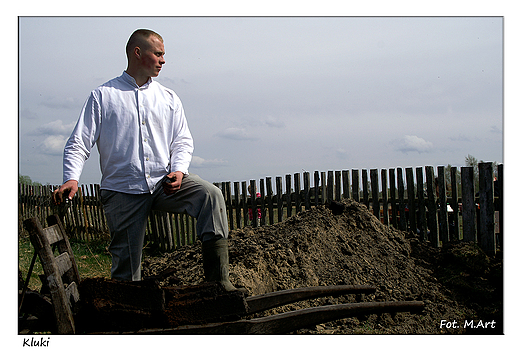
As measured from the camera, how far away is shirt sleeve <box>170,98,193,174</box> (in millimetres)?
3006

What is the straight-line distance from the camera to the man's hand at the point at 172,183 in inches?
111

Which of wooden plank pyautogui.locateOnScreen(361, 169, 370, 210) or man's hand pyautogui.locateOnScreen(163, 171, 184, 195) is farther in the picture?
wooden plank pyautogui.locateOnScreen(361, 169, 370, 210)

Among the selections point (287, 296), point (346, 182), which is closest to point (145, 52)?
point (287, 296)

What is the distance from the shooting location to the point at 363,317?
3.62m

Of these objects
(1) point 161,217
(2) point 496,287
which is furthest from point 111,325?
(1) point 161,217

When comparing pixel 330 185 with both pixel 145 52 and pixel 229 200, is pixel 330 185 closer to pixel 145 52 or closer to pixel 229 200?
pixel 229 200

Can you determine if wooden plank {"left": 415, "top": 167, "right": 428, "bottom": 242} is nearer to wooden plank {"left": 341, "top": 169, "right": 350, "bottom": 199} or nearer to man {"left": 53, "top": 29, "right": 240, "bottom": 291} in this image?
wooden plank {"left": 341, "top": 169, "right": 350, "bottom": 199}

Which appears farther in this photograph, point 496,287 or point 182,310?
point 496,287

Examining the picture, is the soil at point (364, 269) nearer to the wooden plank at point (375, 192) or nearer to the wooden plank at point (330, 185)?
the wooden plank at point (375, 192)

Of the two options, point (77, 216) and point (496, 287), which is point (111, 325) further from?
point (77, 216)

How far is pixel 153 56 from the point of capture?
306 cm

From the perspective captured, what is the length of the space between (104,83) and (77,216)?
29.0 ft

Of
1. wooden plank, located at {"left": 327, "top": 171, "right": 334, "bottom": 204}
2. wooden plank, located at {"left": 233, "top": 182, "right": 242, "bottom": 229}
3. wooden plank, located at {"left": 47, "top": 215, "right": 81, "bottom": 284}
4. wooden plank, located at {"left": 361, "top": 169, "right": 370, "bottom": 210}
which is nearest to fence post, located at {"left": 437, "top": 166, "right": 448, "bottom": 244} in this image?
wooden plank, located at {"left": 361, "top": 169, "right": 370, "bottom": 210}

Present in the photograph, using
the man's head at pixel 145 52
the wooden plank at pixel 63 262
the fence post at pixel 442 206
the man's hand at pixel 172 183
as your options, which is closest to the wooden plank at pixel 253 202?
the fence post at pixel 442 206
